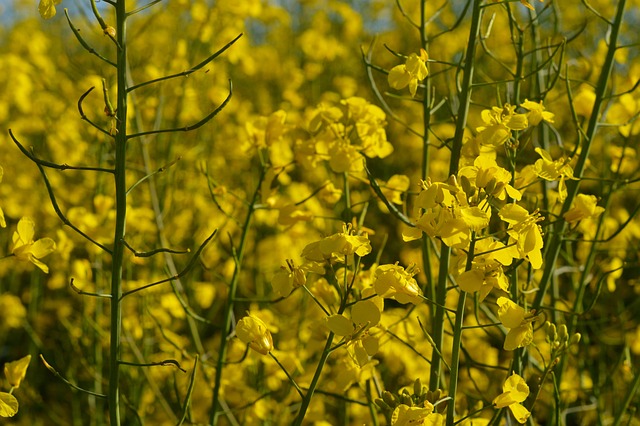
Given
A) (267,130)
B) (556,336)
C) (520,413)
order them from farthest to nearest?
(267,130)
(556,336)
(520,413)

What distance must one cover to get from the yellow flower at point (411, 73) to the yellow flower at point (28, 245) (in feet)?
2.25

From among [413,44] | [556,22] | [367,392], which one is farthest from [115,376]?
[413,44]

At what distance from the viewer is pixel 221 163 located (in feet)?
14.5

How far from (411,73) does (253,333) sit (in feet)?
1.79

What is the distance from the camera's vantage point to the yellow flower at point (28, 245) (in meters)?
1.46

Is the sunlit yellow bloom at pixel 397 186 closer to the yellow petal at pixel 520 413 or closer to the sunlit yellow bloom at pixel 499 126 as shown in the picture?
the sunlit yellow bloom at pixel 499 126

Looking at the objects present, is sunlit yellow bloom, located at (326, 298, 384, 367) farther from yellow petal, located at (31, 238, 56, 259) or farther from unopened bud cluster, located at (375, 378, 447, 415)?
yellow petal, located at (31, 238, 56, 259)

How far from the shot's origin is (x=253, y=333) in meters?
1.35

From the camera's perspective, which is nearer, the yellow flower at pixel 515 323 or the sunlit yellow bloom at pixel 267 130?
the yellow flower at pixel 515 323

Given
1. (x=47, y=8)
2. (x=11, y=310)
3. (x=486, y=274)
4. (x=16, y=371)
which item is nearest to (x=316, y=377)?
(x=486, y=274)

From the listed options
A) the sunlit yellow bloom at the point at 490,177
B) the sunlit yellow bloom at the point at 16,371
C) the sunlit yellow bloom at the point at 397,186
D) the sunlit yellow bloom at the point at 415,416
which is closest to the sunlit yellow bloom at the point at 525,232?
the sunlit yellow bloom at the point at 490,177

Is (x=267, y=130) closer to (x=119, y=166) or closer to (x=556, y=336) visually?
(x=119, y=166)

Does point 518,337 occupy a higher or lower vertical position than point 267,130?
lower

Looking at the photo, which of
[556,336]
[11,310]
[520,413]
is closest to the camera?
[520,413]
